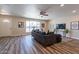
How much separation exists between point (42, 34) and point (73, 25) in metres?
2.93

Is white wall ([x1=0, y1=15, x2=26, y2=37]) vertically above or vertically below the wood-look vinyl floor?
above

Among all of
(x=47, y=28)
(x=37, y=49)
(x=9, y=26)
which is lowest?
(x=37, y=49)

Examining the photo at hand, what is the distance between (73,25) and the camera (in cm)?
732

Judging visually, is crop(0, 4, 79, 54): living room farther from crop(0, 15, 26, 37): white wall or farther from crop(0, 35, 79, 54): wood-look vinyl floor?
crop(0, 15, 26, 37): white wall

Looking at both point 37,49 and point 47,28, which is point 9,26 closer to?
point 47,28

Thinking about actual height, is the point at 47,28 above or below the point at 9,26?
below

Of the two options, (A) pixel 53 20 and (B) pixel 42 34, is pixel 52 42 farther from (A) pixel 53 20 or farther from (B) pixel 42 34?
(A) pixel 53 20

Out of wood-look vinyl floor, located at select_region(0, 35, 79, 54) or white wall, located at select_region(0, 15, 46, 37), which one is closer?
wood-look vinyl floor, located at select_region(0, 35, 79, 54)

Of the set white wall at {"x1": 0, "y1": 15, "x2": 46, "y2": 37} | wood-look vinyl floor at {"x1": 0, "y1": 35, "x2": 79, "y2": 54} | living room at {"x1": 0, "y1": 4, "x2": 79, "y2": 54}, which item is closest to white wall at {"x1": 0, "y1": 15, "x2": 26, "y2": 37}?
white wall at {"x1": 0, "y1": 15, "x2": 46, "y2": 37}

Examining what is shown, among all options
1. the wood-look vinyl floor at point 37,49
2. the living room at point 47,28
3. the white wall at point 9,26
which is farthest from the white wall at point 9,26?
the wood-look vinyl floor at point 37,49

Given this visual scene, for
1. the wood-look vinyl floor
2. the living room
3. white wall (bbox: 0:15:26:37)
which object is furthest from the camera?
white wall (bbox: 0:15:26:37)

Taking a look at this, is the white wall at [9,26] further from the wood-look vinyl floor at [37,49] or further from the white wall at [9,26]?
the wood-look vinyl floor at [37,49]

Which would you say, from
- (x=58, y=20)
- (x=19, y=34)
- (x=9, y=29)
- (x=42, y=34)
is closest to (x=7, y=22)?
(x=9, y=29)

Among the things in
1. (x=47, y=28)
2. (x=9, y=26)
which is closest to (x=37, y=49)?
(x=47, y=28)
